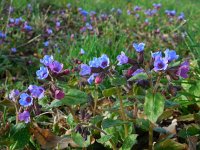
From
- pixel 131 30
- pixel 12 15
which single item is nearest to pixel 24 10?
pixel 12 15

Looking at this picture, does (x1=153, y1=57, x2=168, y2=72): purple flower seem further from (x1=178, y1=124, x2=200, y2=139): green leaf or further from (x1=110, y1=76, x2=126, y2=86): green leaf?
(x1=178, y1=124, x2=200, y2=139): green leaf

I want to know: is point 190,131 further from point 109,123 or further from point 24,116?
point 24,116

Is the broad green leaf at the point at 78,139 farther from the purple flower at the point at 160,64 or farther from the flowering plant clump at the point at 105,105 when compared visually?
the purple flower at the point at 160,64

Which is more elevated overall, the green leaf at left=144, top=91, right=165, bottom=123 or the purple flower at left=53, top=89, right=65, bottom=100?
the purple flower at left=53, top=89, right=65, bottom=100

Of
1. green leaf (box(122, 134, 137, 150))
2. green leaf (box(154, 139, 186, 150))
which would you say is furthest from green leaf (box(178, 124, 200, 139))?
green leaf (box(122, 134, 137, 150))

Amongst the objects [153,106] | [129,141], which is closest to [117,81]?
[153,106]
